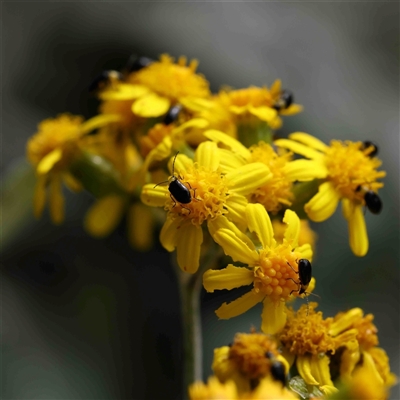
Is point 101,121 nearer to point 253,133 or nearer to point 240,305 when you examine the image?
point 253,133

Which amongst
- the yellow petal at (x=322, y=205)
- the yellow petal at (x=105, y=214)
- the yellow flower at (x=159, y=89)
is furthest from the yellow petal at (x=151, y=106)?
the yellow petal at (x=322, y=205)

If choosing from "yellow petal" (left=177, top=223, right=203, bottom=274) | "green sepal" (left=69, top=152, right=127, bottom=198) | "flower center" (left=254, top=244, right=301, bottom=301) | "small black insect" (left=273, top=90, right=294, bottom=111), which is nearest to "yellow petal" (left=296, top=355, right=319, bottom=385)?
"flower center" (left=254, top=244, right=301, bottom=301)

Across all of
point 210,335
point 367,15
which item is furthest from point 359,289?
point 367,15

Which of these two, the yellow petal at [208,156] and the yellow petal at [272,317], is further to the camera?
the yellow petal at [208,156]

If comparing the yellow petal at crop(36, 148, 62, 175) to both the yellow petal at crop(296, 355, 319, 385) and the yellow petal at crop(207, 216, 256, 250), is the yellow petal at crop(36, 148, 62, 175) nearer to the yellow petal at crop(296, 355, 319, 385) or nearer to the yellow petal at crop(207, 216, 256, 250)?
the yellow petal at crop(207, 216, 256, 250)

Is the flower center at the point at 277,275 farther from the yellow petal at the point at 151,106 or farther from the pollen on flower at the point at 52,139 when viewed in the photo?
the pollen on flower at the point at 52,139

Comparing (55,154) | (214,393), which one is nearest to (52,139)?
(55,154)
